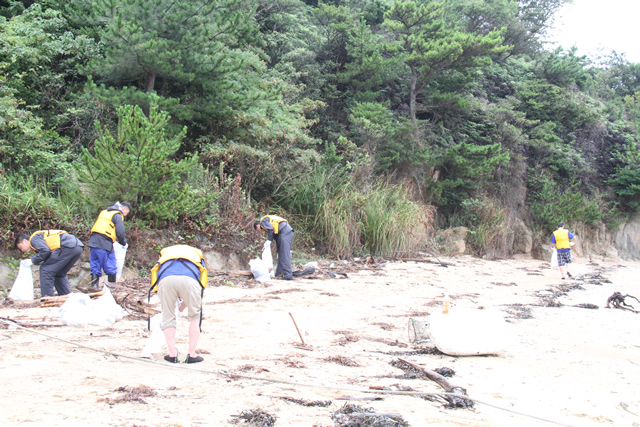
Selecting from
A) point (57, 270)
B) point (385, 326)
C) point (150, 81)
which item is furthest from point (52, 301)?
point (150, 81)

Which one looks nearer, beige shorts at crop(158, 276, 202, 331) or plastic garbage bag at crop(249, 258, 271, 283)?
beige shorts at crop(158, 276, 202, 331)

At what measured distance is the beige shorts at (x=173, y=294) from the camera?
401 cm

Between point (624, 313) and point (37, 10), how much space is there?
14098 mm

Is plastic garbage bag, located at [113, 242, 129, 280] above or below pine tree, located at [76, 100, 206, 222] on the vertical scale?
below

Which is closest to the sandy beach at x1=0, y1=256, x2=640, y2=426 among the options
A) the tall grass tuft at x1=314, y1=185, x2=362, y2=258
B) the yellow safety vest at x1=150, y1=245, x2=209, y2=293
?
the yellow safety vest at x1=150, y1=245, x2=209, y2=293

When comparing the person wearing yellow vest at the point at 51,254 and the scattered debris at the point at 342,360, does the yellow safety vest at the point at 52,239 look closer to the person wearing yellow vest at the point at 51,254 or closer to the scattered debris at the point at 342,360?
the person wearing yellow vest at the point at 51,254

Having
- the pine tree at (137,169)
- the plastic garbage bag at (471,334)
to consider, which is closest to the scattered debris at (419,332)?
A: the plastic garbage bag at (471,334)

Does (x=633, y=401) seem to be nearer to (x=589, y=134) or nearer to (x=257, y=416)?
(x=257, y=416)

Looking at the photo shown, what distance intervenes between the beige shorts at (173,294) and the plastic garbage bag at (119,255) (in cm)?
469

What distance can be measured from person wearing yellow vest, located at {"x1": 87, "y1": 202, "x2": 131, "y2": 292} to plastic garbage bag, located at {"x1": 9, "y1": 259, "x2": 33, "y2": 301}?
3.53ft

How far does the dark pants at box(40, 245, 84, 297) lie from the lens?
684cm

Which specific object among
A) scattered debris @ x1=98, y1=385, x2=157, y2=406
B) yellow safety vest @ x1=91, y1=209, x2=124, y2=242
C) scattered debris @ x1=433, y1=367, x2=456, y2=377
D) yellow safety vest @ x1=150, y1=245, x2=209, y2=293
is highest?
yellow safety vest @ x1=91, y1=209, x2=124, y2=242

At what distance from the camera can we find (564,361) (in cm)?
461

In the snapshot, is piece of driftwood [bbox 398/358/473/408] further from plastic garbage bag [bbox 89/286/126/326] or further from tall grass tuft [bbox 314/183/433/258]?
tall grass tuft [bbox 314/183/433/258]
